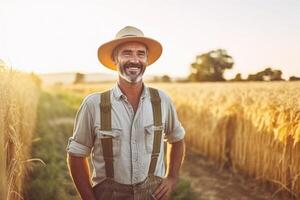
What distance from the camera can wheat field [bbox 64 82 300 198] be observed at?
6812 mm

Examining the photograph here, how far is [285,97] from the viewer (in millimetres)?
7652

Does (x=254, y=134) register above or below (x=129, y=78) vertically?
below

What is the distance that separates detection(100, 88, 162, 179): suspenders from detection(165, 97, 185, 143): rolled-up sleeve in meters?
0.17

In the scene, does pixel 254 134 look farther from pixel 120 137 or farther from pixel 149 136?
pixel 120 137

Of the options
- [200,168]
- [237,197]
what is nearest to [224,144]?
[200,168]

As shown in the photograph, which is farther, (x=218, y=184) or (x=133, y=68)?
(x=218, y=184)

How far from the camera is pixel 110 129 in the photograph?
3393 mm

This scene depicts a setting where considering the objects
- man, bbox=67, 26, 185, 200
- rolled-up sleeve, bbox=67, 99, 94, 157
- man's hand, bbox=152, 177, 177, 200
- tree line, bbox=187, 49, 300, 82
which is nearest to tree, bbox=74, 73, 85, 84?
tree line, bbox=187, 49, 300, 82

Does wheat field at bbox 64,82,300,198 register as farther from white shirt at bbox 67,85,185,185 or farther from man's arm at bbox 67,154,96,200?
man's arm at bbox 67,154,96,200

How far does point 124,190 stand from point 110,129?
476 mm

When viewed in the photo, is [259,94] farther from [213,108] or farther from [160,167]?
[160,167]

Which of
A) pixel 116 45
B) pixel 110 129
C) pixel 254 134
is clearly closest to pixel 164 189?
pixel 110 129

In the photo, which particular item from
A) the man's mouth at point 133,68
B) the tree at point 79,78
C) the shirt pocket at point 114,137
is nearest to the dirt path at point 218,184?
the shirt pocket at point 114,137

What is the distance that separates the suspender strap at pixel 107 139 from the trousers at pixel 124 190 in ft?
0.31
